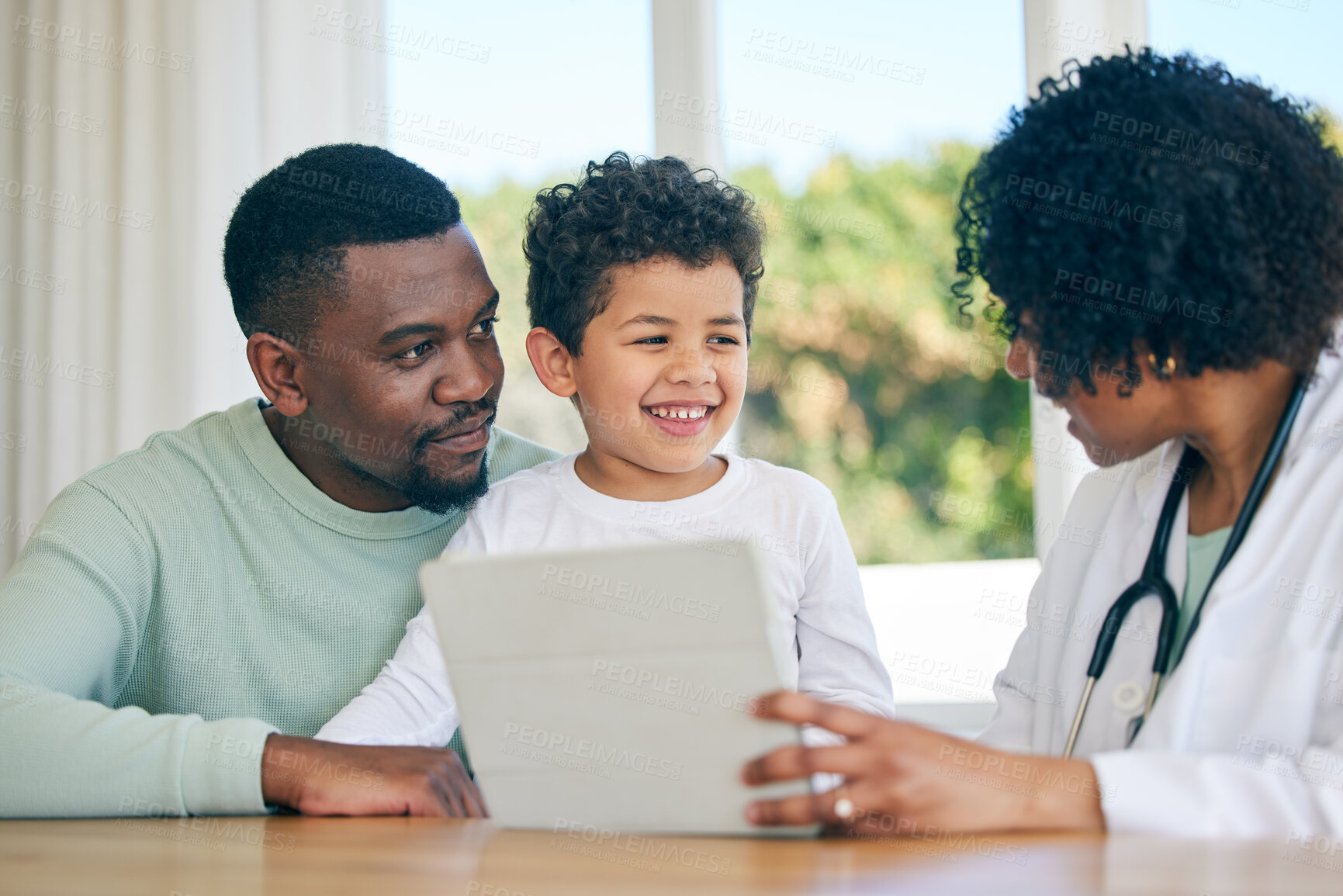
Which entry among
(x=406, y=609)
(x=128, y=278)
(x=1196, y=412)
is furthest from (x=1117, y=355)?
(x=128, y=278)

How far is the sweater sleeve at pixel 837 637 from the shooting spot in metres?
1.57

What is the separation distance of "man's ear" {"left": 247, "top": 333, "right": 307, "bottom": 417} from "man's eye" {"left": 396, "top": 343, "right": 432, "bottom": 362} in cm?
21

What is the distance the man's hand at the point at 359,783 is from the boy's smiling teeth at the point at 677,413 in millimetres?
656

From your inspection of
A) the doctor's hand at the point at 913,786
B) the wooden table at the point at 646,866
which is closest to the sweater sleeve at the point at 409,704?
the wooden table at the point at 646,866

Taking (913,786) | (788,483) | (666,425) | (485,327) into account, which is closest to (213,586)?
(485,327)

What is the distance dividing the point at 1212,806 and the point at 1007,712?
0.58 m

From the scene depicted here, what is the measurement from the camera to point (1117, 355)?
118cm

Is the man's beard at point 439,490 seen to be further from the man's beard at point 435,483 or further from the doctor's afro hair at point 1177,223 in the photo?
the doctor's afro hair at point 1177,223

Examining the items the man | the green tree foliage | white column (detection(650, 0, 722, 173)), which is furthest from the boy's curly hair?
the green tree foliage

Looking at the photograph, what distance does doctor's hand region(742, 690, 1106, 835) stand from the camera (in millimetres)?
898

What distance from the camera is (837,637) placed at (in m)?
1.62

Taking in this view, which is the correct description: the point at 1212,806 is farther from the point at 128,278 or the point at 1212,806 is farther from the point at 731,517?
the point at 128,278

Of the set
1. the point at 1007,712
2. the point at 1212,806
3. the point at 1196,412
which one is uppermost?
the point at 1196,412

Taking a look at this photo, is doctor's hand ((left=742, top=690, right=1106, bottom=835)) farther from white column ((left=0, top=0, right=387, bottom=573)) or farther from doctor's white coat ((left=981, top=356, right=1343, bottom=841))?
white column ((left=0, top=0, right=387, bottom=573))
